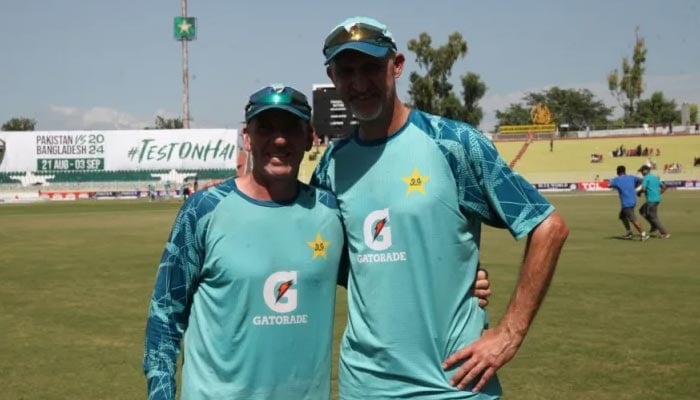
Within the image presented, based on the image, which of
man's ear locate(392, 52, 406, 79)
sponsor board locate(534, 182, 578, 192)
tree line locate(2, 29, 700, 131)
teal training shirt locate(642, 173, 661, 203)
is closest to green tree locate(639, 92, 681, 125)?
tree line locate(2, 29, 700, 131)

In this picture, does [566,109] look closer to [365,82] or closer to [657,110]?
[657,110]

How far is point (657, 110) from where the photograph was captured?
105625mm

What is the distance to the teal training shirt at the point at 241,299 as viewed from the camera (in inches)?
126

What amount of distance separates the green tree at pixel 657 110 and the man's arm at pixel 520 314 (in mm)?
106863

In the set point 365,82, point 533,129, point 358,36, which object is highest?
point 533,129

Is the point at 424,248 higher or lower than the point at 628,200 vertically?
higher

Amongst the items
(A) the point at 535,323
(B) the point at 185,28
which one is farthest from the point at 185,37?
(A) the point at 535,323

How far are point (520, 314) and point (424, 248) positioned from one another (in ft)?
1.56

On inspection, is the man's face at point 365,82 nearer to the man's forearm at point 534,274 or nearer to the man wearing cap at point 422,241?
the man wearing cap at point 422,241

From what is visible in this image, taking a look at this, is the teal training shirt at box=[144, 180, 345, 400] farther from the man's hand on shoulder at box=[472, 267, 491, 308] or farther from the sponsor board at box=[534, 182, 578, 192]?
the sponsor board at box=[534, 182, 578, 192]

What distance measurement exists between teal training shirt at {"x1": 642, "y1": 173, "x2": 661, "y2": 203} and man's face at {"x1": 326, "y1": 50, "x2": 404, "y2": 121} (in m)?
19.6

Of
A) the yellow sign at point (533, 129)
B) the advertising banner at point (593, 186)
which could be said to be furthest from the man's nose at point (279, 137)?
the yellow sign at point (533, 129)

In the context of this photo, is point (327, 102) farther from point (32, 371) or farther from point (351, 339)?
point (351, 339)

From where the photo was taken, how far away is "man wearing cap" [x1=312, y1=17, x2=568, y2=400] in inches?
124
